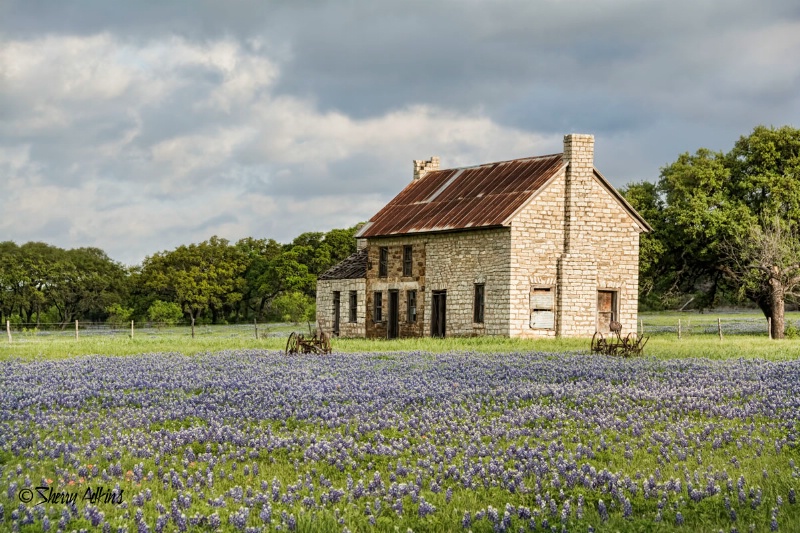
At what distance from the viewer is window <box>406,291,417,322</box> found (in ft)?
145

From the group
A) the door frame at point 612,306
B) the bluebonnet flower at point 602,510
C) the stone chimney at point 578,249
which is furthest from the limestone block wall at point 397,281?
the bluebonnet flower at point 602,510

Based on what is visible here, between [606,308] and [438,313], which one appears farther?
[438,313]

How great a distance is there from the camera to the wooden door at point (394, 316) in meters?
44.9

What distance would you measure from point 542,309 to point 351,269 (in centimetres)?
1279

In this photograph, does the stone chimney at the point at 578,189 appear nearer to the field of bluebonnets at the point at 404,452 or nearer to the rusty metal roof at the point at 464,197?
the rusty metal roof at the point at 464,197

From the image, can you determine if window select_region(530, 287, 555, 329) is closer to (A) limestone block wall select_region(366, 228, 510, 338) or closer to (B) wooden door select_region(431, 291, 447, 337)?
(A) limestone block wall select_region(366, 228, 510, 338)

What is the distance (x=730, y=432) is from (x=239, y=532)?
23.2 feet

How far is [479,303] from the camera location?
40906 mm

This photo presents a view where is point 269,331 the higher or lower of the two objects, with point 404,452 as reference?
lower

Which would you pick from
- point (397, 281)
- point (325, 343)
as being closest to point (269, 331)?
point (397, 281)

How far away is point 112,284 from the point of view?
93938 mm

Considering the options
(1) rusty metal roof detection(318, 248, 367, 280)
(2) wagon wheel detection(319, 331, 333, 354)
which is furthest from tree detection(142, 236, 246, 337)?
(2) wagon wheel detection(319, 331, 333, 354)

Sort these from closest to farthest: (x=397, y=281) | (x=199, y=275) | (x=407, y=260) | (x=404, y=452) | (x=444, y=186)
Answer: (x=404, y=452) < (x=407, y=260) < (x=397, y=281) < (x=444, y=186) < (x=199, y=275)

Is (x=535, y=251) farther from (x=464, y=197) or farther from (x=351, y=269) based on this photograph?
(x=351, y=269)
